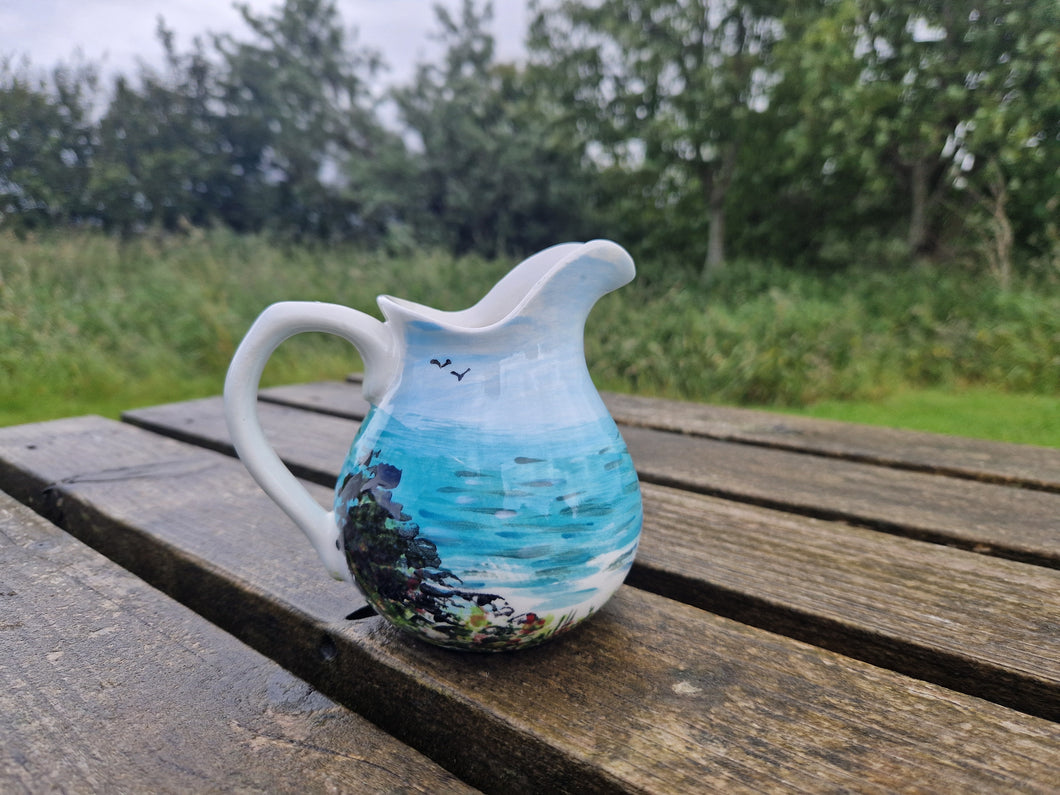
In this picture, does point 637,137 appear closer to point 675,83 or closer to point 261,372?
point 675,83

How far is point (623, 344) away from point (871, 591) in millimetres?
2832

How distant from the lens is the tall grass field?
A: 2.98m

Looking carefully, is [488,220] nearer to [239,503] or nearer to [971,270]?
[971,270]

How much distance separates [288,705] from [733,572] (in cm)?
53

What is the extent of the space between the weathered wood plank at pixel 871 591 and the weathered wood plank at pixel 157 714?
0.42m

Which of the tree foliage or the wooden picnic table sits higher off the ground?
the tree foliage

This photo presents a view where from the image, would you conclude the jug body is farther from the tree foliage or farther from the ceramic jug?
the tree foliage

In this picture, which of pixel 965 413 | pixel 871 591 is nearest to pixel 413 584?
pixel 871 591

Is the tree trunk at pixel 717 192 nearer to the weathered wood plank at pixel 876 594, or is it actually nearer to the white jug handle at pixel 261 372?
the weathered wood plank at pixel 876 594

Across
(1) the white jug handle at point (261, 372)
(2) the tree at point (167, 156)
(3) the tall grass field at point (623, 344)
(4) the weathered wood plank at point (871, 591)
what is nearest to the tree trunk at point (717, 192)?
(3) the tall grass field at point (623, 344)

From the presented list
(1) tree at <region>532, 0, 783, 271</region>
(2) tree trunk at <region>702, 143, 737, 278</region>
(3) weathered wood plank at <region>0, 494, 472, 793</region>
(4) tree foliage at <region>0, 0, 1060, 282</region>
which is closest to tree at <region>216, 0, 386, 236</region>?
(4) tree foliage at <region>0, 0, 1060, 282</region>

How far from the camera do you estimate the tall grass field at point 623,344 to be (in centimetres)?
298

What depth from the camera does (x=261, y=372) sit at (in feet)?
2.25

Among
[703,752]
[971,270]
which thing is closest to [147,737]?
[703,752]
